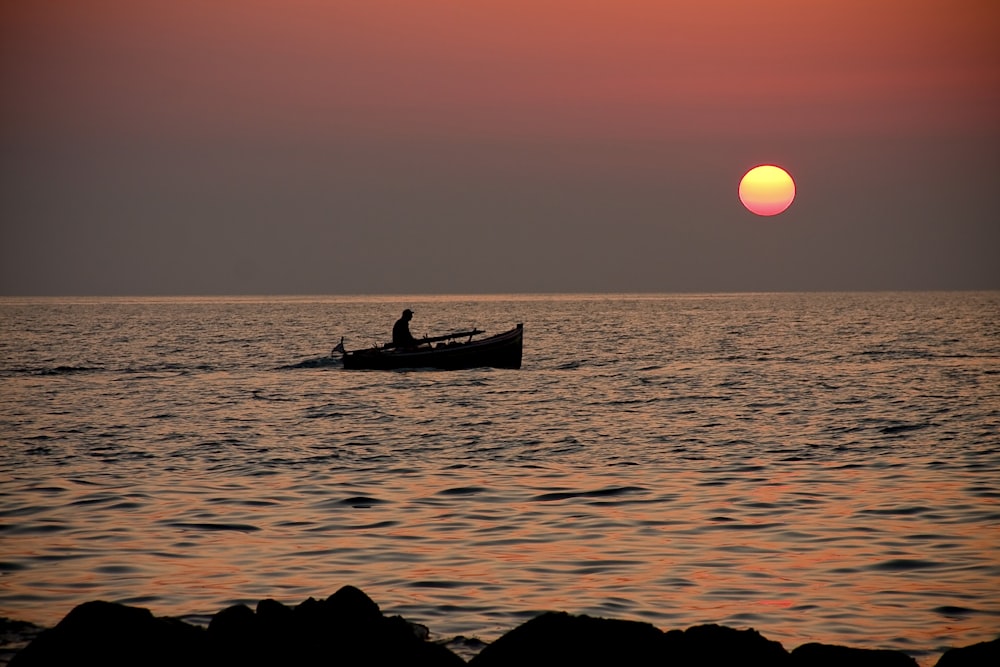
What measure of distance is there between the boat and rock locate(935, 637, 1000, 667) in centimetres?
3480

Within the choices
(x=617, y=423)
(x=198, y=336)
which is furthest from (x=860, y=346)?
(x=198, y=336)

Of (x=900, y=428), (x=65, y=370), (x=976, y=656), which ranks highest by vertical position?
(x=976, y=656)

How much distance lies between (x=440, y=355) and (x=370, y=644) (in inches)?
1404

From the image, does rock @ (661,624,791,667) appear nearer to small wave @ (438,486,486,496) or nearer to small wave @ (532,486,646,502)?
small wave @ (532,486,646,502)

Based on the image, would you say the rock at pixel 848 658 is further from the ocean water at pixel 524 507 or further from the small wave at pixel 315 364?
the small wave at pixel 315 364

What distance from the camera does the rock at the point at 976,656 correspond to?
7457 mm

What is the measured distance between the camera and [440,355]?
144 ft

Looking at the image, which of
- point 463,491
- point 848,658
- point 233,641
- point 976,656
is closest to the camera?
point 976,656

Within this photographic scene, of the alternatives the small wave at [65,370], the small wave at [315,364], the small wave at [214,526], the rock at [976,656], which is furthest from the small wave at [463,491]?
the small wave at [65,370]

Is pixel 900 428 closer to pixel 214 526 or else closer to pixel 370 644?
pixel 214 526

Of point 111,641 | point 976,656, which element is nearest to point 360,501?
point 111,641

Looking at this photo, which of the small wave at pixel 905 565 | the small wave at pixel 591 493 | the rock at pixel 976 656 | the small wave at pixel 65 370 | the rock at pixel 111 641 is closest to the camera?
the rock at pixel 976 656

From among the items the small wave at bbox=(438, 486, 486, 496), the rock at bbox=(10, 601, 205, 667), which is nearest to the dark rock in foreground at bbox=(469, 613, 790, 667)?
the rock at bbox=(10, 601, 205, 667)

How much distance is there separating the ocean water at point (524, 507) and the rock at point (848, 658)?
1.71 metres
